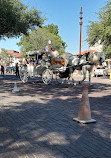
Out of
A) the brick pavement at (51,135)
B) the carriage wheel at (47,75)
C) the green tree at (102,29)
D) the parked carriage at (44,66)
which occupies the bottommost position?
the brick pavement at (51,135)

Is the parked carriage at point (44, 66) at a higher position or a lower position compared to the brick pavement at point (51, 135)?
higher

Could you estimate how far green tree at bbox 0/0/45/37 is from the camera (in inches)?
645

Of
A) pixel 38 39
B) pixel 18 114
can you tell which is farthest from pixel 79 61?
pixel 38 39

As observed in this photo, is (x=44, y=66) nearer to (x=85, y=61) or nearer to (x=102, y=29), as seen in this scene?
(x=85, y=61)

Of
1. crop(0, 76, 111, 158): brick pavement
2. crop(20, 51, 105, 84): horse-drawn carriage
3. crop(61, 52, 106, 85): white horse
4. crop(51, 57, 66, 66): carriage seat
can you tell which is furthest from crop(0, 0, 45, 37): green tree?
crop(0, 76, 111, 158): brick pavement

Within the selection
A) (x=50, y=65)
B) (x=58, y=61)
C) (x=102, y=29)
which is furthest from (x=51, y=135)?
(x=102, y=29)

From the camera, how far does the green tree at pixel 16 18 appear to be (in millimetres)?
16380

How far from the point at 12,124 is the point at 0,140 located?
1.06 meters

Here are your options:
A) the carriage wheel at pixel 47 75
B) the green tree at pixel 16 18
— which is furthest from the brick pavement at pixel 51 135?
the green tree at pixel 16 18

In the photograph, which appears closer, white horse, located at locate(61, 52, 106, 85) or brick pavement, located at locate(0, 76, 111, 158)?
brick pavement, located at locate(0, 76, 111, 158)

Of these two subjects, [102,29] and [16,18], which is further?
[102,29]

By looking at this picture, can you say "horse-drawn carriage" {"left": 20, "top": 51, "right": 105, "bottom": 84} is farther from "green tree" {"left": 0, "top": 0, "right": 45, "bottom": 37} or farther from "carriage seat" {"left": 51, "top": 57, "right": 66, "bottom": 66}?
"green tree" {"left": 0, "top": 0, "right": 45, "bottom": 37}

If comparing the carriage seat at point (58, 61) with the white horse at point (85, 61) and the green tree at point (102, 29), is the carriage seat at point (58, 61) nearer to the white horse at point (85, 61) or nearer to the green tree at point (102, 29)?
the white horse at point (85, 61)

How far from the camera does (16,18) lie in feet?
56.3
